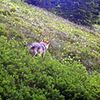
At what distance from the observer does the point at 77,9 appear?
4691 cm

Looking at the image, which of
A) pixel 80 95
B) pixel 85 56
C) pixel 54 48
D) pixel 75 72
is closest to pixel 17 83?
pixel 80 95

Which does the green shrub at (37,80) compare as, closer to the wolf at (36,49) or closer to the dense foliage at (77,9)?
the wolf at (36,49)

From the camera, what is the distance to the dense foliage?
150 feet

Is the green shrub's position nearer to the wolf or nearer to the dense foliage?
the wolf

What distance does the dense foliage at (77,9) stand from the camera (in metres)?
45.7

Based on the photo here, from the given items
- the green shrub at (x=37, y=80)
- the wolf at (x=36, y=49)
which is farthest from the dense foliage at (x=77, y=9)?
the green shrub at (x=37, y=80)

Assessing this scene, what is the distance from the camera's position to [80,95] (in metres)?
12.4

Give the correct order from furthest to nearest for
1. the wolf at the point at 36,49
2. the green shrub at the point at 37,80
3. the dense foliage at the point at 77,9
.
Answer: the dense foliage at the point at 77,9, the wolf at the point at 36,49, the green shrub at the point at 37,80

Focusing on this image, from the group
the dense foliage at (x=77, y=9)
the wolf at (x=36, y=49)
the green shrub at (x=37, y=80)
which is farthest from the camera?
the dense foliage at (x=77, y=9)

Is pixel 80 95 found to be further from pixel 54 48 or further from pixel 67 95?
pixel 54 48

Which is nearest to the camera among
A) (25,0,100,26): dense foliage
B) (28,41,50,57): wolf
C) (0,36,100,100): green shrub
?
(0,36,100,100): green shrub

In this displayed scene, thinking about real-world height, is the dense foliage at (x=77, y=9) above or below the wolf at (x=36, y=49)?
above

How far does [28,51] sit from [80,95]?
13.6 ft

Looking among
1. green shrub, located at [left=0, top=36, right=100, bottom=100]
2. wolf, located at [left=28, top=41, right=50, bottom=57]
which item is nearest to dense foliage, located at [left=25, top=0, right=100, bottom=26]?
wolf, located at [left=28, top=41, right=50, bottom=57]
